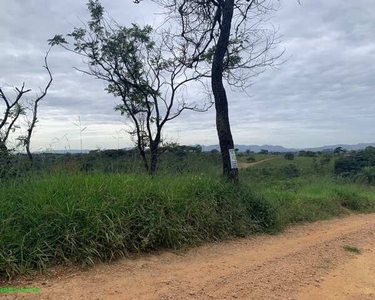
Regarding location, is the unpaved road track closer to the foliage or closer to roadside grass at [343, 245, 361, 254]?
roadside grass at [343, 245, 361, 254]

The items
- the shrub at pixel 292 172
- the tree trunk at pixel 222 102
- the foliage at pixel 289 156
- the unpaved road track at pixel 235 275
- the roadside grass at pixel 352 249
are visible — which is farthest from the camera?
the foliage at pixel 289 156

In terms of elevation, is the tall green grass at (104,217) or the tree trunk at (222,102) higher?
the tree trunk at (222,102)

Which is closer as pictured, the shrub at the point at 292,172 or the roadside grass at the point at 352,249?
the roadside grass at the point at 352,249

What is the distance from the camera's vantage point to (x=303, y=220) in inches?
302

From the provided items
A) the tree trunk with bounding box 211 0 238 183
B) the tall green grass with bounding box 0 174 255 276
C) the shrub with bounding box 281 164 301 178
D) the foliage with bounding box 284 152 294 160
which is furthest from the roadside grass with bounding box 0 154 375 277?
the foliage with bounding box 284 152 294 160

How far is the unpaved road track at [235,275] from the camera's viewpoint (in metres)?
3.68

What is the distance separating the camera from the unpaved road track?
368 cm

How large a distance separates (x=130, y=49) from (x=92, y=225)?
354 inches

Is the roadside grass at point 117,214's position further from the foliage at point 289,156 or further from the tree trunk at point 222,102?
the foliage at point 289,156

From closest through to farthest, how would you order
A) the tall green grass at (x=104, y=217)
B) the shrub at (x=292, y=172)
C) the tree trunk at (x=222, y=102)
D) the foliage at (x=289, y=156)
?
the tall green grass at (x=104, y=217), the tree trunk at (x=222, y=102), the shrub at (x=292, y=172), the foliage at (x=289, y=156)

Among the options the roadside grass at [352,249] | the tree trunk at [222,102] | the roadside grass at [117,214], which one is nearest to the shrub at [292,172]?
the roadside grass at [117,214]

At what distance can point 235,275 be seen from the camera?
14.0 feet

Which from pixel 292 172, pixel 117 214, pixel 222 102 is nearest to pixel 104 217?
pixel 117 214

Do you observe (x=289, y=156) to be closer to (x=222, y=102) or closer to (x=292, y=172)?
(x=292, y=172)
